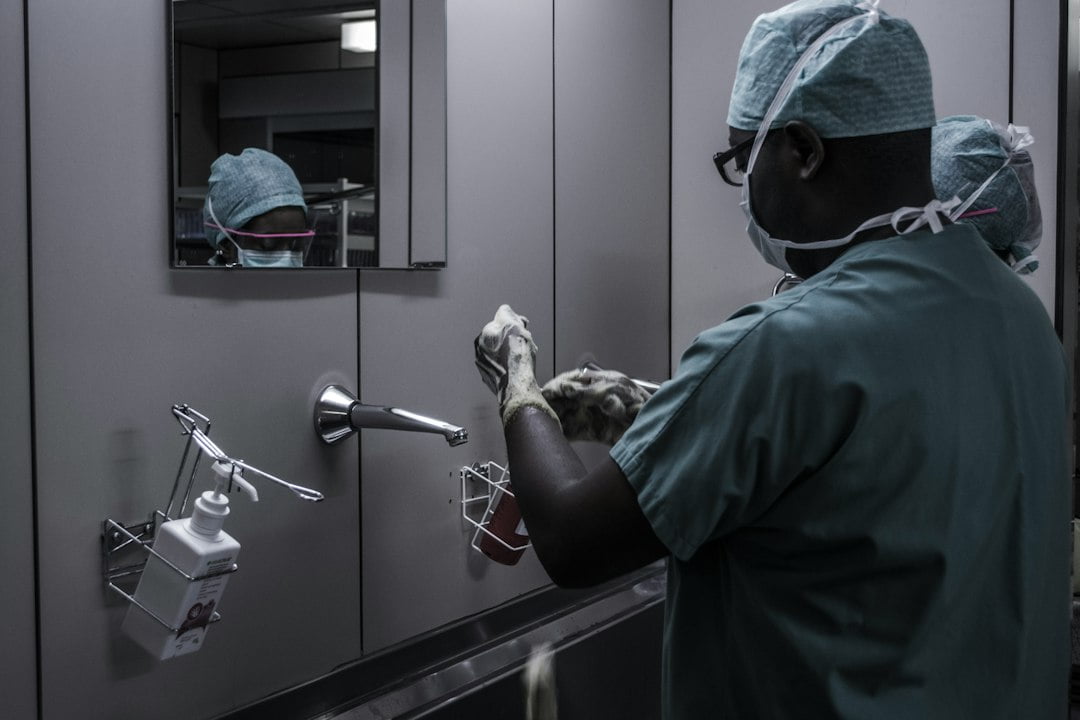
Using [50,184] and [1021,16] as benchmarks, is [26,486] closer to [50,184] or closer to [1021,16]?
[50,184]

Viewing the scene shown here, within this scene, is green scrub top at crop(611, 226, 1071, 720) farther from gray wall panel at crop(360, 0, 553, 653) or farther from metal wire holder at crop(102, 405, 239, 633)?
gray wall panel at crop(360, 0, 553, 653)

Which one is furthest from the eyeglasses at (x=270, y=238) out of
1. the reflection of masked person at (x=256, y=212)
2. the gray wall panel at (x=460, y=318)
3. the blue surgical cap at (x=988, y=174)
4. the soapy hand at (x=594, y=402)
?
the blue surgical cap at (x=988, y=174)

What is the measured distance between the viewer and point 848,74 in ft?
2.60

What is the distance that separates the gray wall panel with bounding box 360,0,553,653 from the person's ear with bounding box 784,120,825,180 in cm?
61

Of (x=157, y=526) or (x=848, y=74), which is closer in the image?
(x=848, y=74)

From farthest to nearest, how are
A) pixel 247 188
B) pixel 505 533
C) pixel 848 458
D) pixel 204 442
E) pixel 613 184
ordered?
pixel 613 184 < pixel 505 533 < pixel 247 188 < pixel 204 442 < pixel 848 458

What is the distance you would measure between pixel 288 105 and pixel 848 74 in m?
0.61

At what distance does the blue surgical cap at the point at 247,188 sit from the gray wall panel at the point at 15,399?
0.21 meters

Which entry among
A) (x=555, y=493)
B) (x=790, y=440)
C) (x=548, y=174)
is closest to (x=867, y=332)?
(x=790, y=440)

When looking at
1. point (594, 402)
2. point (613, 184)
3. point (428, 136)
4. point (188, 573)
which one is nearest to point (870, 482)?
point (594, 402)

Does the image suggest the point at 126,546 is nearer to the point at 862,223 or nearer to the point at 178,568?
the point at 178,568

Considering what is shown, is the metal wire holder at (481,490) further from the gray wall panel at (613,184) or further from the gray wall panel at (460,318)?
the gray wall panel at (613,184)

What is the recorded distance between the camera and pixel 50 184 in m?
0.92

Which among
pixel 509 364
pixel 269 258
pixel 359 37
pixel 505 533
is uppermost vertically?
pixel 359 37
